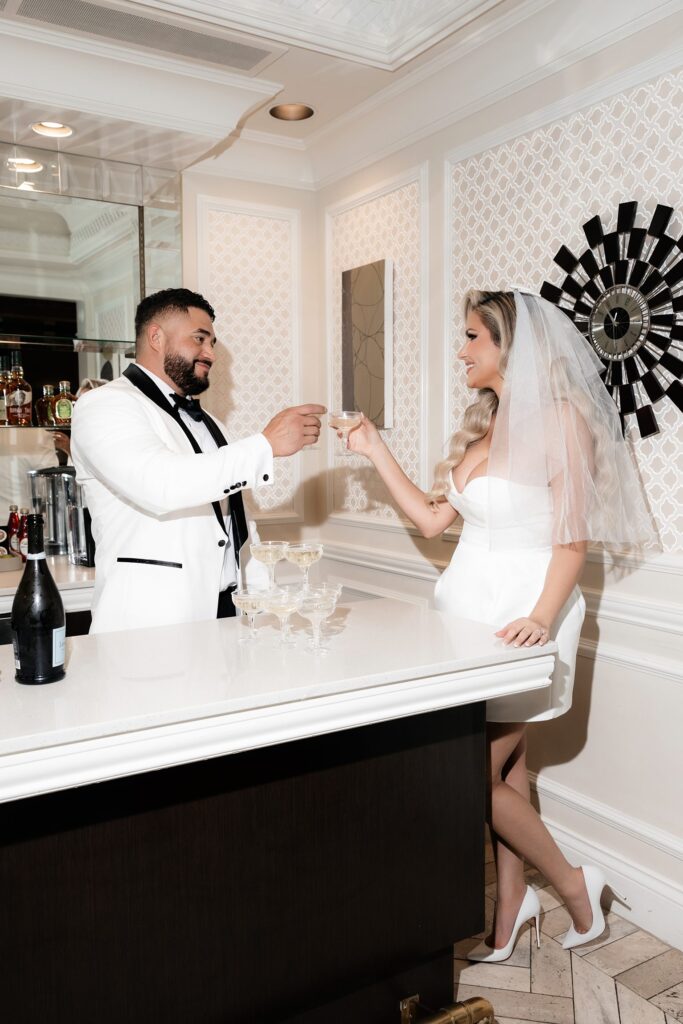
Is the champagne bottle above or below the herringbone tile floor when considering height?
above

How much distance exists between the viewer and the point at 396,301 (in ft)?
13.3

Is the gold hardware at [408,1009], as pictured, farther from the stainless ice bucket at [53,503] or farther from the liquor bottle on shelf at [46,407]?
the liquor bottle on shelf at [46,407]

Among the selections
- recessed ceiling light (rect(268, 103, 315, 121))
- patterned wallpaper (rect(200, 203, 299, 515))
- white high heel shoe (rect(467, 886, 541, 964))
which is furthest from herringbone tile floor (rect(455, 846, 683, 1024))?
recessed ceiling light (rect(268, 103, 315, 121))

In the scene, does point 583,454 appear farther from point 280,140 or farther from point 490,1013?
point 280,140

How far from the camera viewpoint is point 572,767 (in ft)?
10.4

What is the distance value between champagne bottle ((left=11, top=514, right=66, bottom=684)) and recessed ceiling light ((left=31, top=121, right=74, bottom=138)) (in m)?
2.49

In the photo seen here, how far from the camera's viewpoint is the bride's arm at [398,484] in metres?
2.76

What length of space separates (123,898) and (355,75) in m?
3.30

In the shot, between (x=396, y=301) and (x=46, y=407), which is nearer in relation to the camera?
(x=46, y=407)

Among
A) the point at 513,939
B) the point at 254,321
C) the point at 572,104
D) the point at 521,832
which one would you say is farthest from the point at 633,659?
the point at 254,321

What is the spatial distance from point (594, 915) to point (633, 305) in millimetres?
1915

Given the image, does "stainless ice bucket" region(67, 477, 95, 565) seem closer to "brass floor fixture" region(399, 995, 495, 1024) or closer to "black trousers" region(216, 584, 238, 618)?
"black trousers" region(216, 584, 238, 618)

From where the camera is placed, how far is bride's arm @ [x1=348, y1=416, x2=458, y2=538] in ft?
9.04

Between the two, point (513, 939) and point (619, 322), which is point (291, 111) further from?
point (513, 939)
